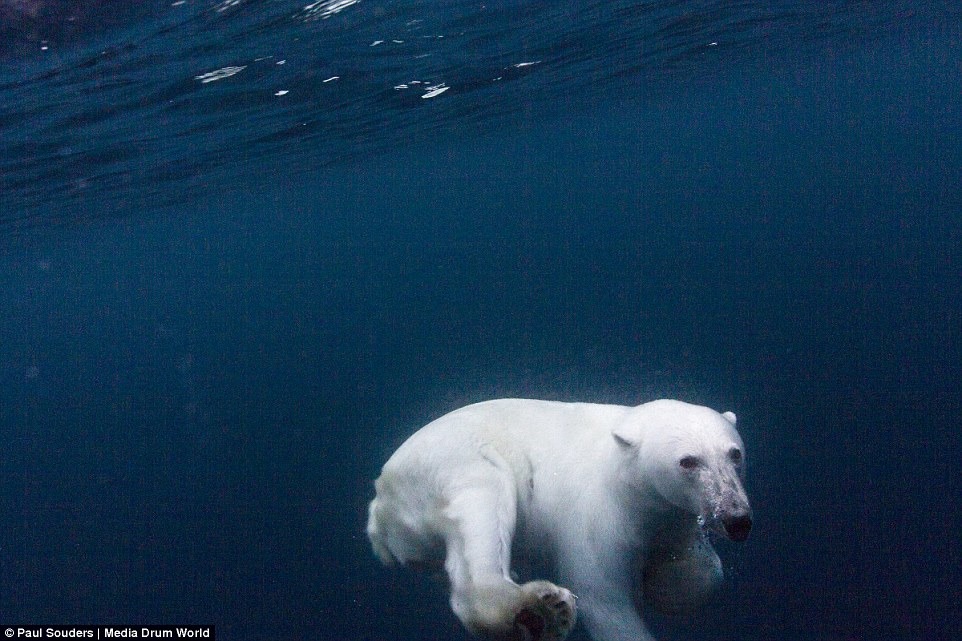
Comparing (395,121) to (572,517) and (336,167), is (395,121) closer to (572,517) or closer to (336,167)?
(336,167)

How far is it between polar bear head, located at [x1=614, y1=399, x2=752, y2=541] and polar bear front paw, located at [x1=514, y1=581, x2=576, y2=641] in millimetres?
667

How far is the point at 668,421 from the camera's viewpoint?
11.2 ft

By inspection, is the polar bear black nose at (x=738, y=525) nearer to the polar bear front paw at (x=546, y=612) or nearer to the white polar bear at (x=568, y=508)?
the white polar bear at (x=568, y=508)

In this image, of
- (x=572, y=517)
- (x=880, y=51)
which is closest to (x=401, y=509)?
(x=572, y=517)

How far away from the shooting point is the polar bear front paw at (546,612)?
115 inches

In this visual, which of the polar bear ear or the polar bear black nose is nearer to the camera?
the polar bear black nose

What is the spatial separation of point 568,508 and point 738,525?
933 mm

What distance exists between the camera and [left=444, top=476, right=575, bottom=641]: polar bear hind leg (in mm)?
2949
